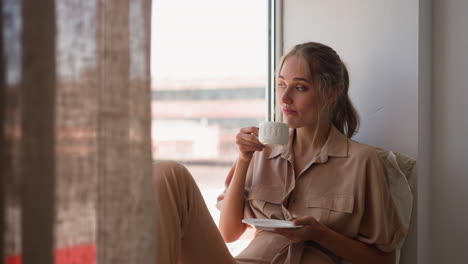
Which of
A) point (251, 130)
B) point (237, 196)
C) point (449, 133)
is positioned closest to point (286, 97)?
point (251, 130)

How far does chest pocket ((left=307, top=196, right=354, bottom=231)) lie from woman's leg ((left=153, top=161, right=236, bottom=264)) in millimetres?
451

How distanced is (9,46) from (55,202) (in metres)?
0.21

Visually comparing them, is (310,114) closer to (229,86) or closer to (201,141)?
(201,141)

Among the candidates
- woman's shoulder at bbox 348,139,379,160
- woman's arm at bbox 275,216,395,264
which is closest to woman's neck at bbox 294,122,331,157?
woman's shoulder at bbox 348,139,379,160

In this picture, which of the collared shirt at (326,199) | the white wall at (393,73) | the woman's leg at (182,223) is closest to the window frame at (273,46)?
the white wall at (393,73)

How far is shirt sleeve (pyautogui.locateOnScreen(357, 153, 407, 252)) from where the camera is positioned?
1597mm

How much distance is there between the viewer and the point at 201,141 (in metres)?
3.62

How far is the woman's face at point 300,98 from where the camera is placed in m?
1.76

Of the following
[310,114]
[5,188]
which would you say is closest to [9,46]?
[5,188]

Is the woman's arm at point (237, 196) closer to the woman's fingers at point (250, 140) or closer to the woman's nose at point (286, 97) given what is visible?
the woman's fingers at point (250, 140)

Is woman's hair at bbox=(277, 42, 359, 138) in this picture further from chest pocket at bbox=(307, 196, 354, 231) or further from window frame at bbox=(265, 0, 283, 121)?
window frame at bbox=(265, 0, 283, 121)

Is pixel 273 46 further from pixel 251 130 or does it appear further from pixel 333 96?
pixel 251 130

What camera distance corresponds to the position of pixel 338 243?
155 cm

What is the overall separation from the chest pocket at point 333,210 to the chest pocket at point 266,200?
124 mm
